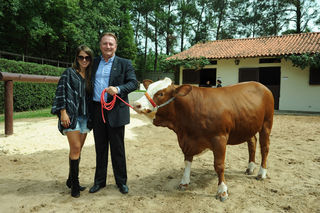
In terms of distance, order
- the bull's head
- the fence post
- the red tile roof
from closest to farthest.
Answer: the bull's head
the fence post
the red tile roof

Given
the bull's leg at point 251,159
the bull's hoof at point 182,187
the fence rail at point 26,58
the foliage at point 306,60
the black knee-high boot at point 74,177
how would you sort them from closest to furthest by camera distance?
the black knee-high boot at point 74,177, the bull's hoof at point 182,187, the bull's leg at point 251,159, the foliage at point 306,60, the fence rail at point 26,58

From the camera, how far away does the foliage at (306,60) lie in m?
11.9

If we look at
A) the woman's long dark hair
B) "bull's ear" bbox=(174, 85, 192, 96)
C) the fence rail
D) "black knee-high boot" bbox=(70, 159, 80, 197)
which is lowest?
"black knee-high boot" bbox=(70, 159, 80, 197)

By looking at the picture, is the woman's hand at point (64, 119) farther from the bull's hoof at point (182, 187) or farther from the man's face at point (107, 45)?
the bull's hoof at point (182, 187)

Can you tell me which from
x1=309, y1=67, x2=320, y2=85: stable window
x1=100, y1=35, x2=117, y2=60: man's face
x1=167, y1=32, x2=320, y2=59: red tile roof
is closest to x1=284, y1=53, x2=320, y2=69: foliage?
x1=167, y1=32, x2=320, y2=59: red tile roof

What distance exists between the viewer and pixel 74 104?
2.63m

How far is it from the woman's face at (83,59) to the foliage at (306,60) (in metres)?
12.6

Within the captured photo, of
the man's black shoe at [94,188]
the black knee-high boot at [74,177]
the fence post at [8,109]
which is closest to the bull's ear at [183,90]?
the black knee-high boot at [74,177]

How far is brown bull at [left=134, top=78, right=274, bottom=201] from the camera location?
9.02 feet

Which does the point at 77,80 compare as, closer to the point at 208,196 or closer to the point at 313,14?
the point at 208,196

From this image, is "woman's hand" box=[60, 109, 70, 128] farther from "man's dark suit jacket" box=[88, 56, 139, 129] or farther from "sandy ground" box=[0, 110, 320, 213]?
"sandy ground" box=[0, 110, 320, 213]

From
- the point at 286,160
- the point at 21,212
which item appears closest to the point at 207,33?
the point at 286,160

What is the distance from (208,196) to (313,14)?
85.3ft

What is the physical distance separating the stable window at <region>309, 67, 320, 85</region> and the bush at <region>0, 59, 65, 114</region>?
49.0 feet
